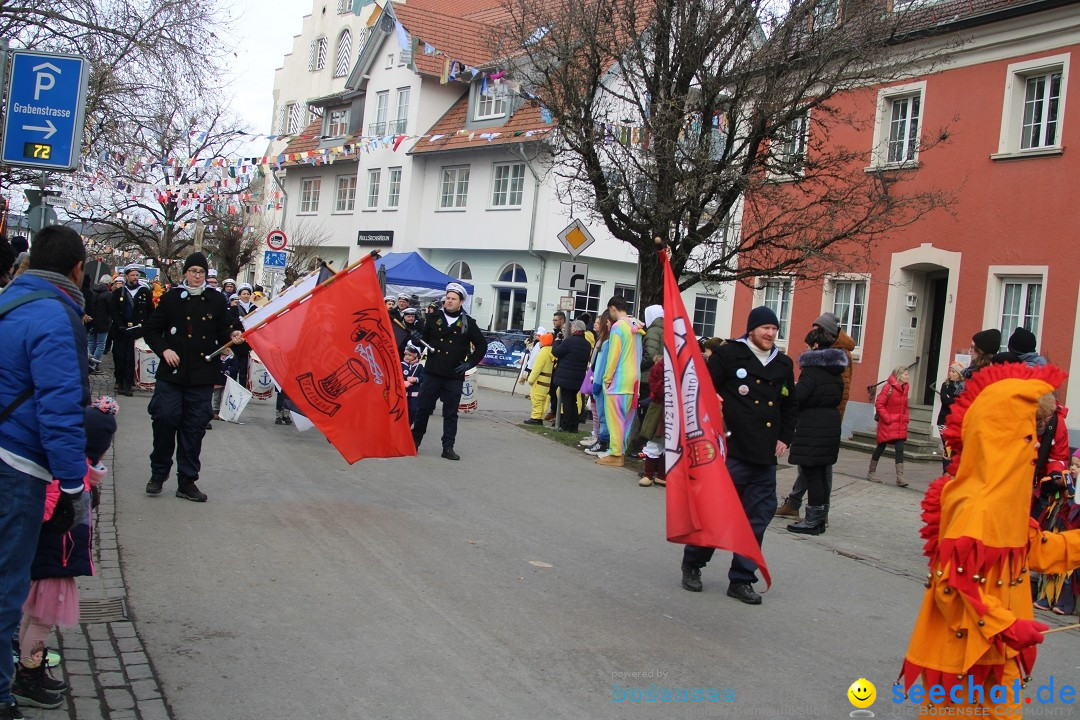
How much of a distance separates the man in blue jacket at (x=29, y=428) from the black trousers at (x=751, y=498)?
4399mm

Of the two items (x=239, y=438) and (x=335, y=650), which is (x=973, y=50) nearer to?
(x=239, y=438)

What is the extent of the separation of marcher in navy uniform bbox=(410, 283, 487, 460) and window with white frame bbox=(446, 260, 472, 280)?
85.5 ft

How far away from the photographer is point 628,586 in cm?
723

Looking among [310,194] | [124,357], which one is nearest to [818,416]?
[124,357]

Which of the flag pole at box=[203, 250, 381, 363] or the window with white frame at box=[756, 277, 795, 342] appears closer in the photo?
the flag pole at box=[203, 250, 381, 363]

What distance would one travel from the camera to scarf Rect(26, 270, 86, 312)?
14.1 feet

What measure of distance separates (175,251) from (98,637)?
154 feet

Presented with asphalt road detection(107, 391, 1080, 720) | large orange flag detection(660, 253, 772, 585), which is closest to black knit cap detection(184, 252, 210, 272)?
asphalt road detection(107, 391, 1080, 720)

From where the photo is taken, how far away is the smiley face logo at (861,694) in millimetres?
Result: 5039

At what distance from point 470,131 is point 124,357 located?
2328 centimetres

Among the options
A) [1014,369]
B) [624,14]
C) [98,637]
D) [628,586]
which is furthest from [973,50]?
[98,637]

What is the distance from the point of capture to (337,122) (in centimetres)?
4734

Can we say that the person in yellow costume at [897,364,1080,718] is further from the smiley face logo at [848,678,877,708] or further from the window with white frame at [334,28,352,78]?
the window with white frame at [334,28,352,78]

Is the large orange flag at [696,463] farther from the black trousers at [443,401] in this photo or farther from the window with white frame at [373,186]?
the window with white frame at [373,186]
